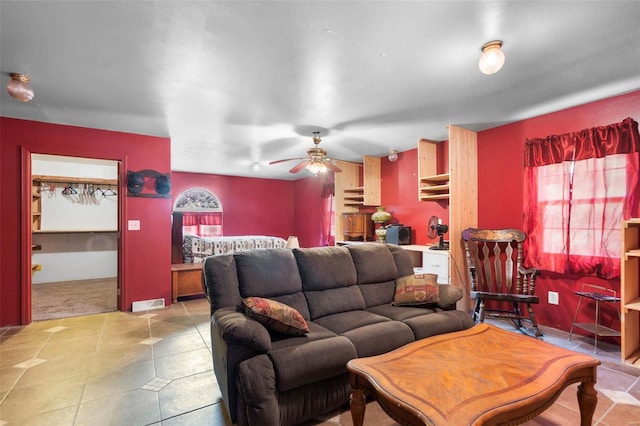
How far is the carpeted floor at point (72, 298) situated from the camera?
155 inches

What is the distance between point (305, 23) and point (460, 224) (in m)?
3.00

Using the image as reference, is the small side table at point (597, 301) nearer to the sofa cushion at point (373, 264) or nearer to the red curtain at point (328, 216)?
the sofa cushion at point (373, 264)

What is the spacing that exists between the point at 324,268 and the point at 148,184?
2997 millimetres

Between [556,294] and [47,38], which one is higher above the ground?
[47,38]

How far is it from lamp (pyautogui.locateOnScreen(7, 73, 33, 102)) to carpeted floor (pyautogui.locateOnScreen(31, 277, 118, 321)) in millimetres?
2684

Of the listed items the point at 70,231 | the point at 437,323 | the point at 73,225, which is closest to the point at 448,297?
the point at 437,323

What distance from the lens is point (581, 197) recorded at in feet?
10.0

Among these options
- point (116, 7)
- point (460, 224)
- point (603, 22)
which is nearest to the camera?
point (116, 7)

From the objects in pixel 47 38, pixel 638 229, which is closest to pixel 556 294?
pixel 638 229

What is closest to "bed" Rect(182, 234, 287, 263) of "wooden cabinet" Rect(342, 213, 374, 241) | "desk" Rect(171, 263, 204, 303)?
"desk" Rect(171, 263, 204, 303)

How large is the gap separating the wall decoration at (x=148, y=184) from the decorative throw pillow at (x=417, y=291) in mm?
3387

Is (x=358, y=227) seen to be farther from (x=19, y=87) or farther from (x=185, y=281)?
(x=19, y=87)

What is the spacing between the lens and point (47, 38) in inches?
77.2

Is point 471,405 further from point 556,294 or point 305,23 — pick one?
point 556,294
